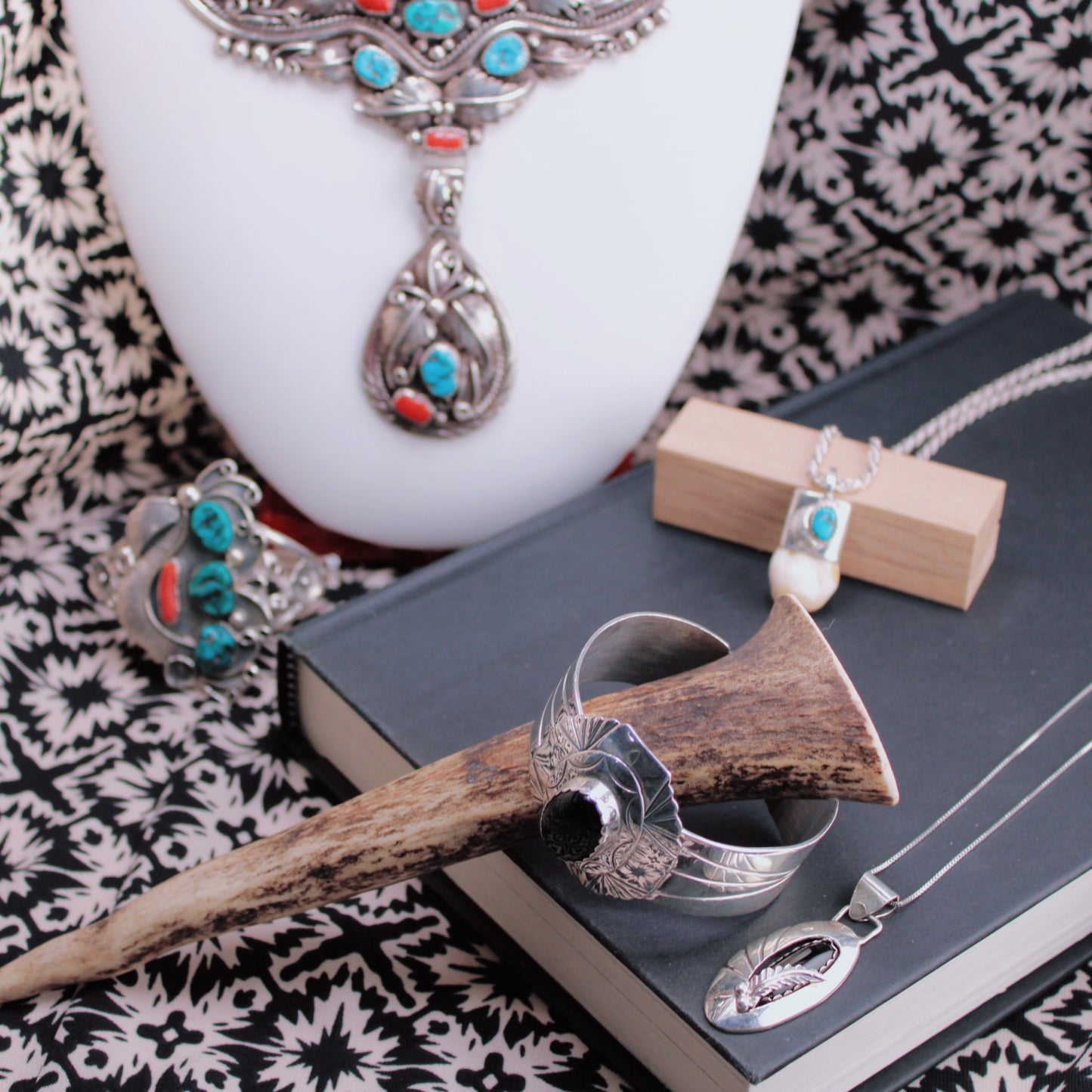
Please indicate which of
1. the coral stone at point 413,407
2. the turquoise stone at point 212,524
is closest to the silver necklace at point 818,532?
the coral stone at point 413,407

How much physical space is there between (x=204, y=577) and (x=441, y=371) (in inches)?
8.2

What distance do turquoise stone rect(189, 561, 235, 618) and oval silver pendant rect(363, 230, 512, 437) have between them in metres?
0.15

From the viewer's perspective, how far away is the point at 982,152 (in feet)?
3.64

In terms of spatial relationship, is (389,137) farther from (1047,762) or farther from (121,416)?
(1047,762)

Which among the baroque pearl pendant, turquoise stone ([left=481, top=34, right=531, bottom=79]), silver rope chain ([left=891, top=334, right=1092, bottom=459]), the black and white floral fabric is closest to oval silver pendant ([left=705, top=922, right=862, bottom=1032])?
the black and white floral fabric

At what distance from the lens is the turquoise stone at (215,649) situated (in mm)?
894

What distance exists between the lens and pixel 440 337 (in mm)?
879

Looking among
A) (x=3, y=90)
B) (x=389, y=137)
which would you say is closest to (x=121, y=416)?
(x=3, y=90)

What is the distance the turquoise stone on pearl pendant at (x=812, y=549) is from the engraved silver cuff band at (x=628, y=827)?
0.18 metres

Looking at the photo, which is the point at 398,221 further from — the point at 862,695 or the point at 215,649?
the point at 862,695

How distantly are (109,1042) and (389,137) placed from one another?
556 millimetres

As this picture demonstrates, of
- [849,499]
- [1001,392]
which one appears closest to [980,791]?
[849,499]

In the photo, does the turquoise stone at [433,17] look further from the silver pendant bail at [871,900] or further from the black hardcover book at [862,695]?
the silver pendant bail at [871,900]

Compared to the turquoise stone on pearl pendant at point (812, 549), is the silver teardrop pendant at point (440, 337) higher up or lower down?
higher up
